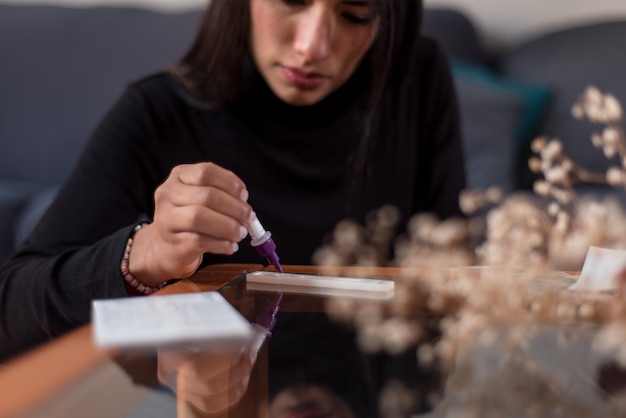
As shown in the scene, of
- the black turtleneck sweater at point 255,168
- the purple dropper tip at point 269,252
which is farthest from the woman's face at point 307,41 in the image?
the purple dropper tip at point 269,252

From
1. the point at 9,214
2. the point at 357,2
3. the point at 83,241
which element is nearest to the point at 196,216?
the point at 83,241

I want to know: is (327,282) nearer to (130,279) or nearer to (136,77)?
(130,279)

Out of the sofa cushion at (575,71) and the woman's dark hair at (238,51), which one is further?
the sofa cushion at (575,71)

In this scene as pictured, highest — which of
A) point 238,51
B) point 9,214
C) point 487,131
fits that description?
point 238,51

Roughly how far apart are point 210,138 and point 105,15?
116 centimetres

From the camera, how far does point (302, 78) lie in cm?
105

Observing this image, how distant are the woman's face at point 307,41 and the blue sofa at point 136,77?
3.00ft

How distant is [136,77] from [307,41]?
1139 mm

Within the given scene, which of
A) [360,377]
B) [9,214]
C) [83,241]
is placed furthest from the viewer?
[9,214]

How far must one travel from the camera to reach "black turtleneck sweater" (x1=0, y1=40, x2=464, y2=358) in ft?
2.89

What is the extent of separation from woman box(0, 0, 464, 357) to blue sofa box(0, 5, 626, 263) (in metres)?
0.68

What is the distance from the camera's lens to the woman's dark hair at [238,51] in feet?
3.63

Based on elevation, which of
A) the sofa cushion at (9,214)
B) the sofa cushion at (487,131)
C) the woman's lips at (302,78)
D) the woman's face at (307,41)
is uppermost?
the woman's face at (307,41)

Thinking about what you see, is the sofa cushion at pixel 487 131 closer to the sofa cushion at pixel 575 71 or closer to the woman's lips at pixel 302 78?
the sofa cushion at pixel 575 71
